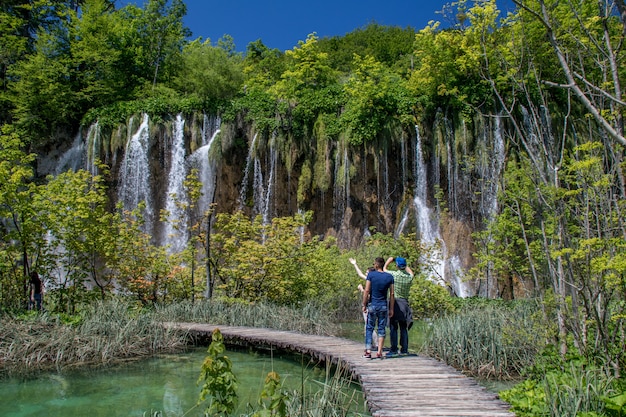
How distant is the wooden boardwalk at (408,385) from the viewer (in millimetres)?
5453

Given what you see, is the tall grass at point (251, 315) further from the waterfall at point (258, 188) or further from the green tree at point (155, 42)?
the green tree at point (155, 42)

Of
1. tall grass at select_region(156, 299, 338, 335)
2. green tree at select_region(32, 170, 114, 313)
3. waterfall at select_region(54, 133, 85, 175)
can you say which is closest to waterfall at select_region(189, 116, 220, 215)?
waterfall at select_region(54, 133, 85, 175)

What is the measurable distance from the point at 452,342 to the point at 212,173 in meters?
16.3

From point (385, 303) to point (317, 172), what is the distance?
52.7 ft

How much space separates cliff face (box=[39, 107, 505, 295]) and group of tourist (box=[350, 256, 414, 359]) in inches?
541

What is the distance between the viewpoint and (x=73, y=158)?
82.0 ft

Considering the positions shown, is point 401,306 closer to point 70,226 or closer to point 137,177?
point 70,226

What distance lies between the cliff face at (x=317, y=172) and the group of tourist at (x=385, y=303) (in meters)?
13.8

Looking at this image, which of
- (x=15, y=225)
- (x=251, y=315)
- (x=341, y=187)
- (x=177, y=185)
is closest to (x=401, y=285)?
(x=251, y=315)

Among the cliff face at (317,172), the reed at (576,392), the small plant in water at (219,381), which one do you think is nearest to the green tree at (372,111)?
the cliff face at (317,172)

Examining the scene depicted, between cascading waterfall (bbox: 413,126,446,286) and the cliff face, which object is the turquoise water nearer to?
cascading waterfall (bbox: 413,126,446,286)

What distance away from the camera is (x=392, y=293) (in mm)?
8023

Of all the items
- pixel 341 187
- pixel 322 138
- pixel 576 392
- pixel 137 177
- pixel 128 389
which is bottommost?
pixel 128 389

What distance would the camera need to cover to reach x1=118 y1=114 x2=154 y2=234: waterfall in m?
23.2
